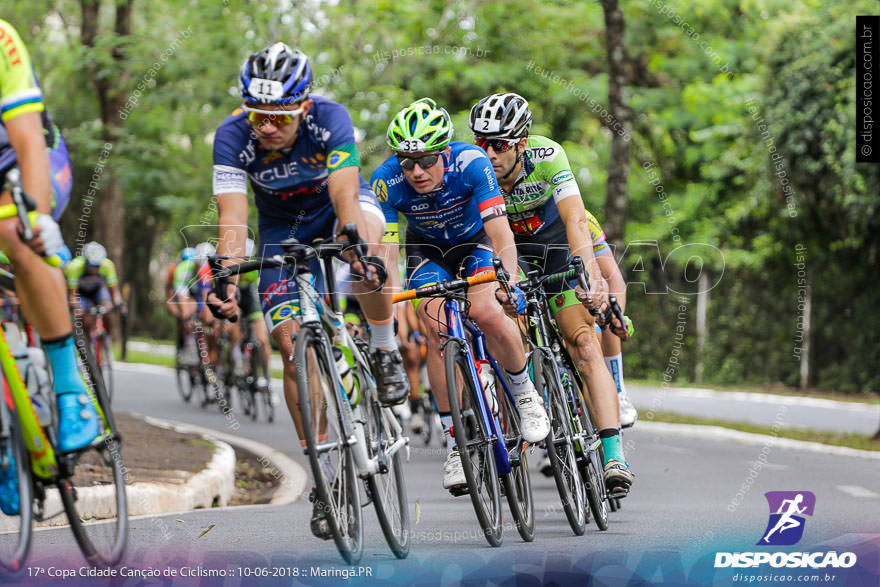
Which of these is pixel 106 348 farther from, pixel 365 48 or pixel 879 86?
pixel 879 86

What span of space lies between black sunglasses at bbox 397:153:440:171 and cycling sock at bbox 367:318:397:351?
79 cm

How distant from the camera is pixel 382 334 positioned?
6570 mm

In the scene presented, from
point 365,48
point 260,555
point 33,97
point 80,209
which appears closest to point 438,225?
point 260,555

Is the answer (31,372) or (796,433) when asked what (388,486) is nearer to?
(31,372)

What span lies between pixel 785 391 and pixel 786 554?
57.3 feet

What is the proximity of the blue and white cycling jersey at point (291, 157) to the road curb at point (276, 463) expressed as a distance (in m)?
2.98

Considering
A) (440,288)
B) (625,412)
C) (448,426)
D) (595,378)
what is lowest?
(625,412)

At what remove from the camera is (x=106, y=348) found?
627 inches

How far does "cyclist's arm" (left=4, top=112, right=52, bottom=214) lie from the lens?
451cm

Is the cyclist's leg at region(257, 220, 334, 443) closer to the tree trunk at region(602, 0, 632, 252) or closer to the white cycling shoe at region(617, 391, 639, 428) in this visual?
the white cycling shoe at region(617, 391, 639, 428)

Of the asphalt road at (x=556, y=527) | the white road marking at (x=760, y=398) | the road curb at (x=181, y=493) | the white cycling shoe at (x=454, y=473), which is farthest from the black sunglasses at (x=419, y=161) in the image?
the white road marking at (x=760, y=398)

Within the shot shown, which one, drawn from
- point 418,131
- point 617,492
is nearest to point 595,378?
point 617,492

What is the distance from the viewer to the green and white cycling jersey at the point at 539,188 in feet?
24.4

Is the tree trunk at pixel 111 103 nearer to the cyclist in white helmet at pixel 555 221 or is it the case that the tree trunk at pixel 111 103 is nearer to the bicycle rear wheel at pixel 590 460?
the cyclist in white helmet at pixel 555 221
